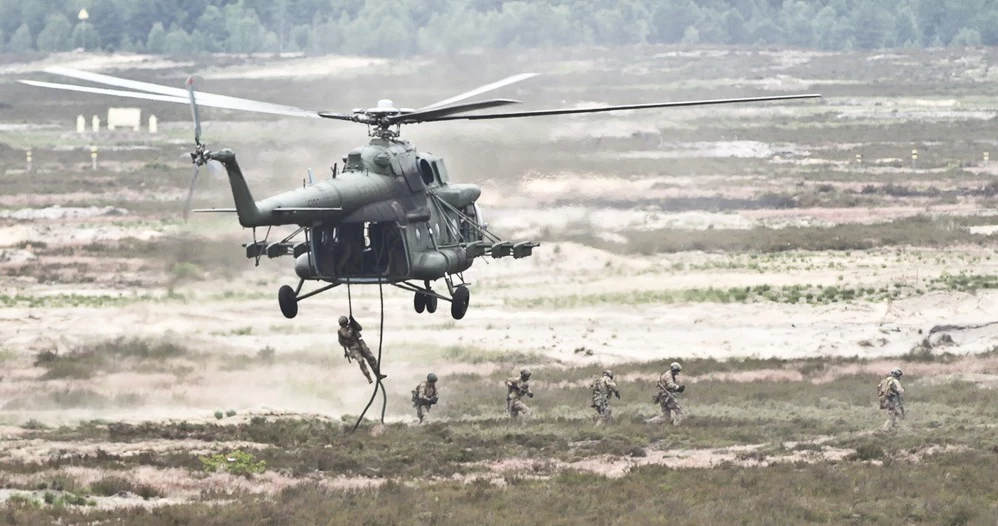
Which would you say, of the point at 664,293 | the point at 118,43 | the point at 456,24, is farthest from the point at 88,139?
the point at 664,293

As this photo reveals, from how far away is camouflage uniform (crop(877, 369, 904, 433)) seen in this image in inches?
1539

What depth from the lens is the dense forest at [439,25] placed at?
14725 cm

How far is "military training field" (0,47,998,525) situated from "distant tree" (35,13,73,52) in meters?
53.7

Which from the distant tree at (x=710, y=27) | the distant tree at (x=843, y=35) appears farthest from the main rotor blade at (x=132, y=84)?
the distant tree at (x=843, y=35)

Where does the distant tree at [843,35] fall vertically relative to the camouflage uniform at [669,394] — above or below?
below

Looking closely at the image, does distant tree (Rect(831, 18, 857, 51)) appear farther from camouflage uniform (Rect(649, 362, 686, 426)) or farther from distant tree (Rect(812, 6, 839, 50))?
camouflage uniform (Rect(649, 362, 686, 426))

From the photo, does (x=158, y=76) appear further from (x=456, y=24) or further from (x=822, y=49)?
(x=822, y=49)

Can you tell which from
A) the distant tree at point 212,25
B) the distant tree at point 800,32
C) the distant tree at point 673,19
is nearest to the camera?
the distant tree at point 212,25

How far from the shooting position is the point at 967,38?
194m

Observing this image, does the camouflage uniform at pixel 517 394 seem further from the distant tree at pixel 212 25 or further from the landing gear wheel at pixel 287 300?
the distant tree at pixel 212 25

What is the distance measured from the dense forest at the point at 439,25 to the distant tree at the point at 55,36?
0.30ft

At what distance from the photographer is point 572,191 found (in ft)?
235

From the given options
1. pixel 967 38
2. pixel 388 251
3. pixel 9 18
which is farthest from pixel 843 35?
pixel 388 251

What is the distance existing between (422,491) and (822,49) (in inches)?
6442
